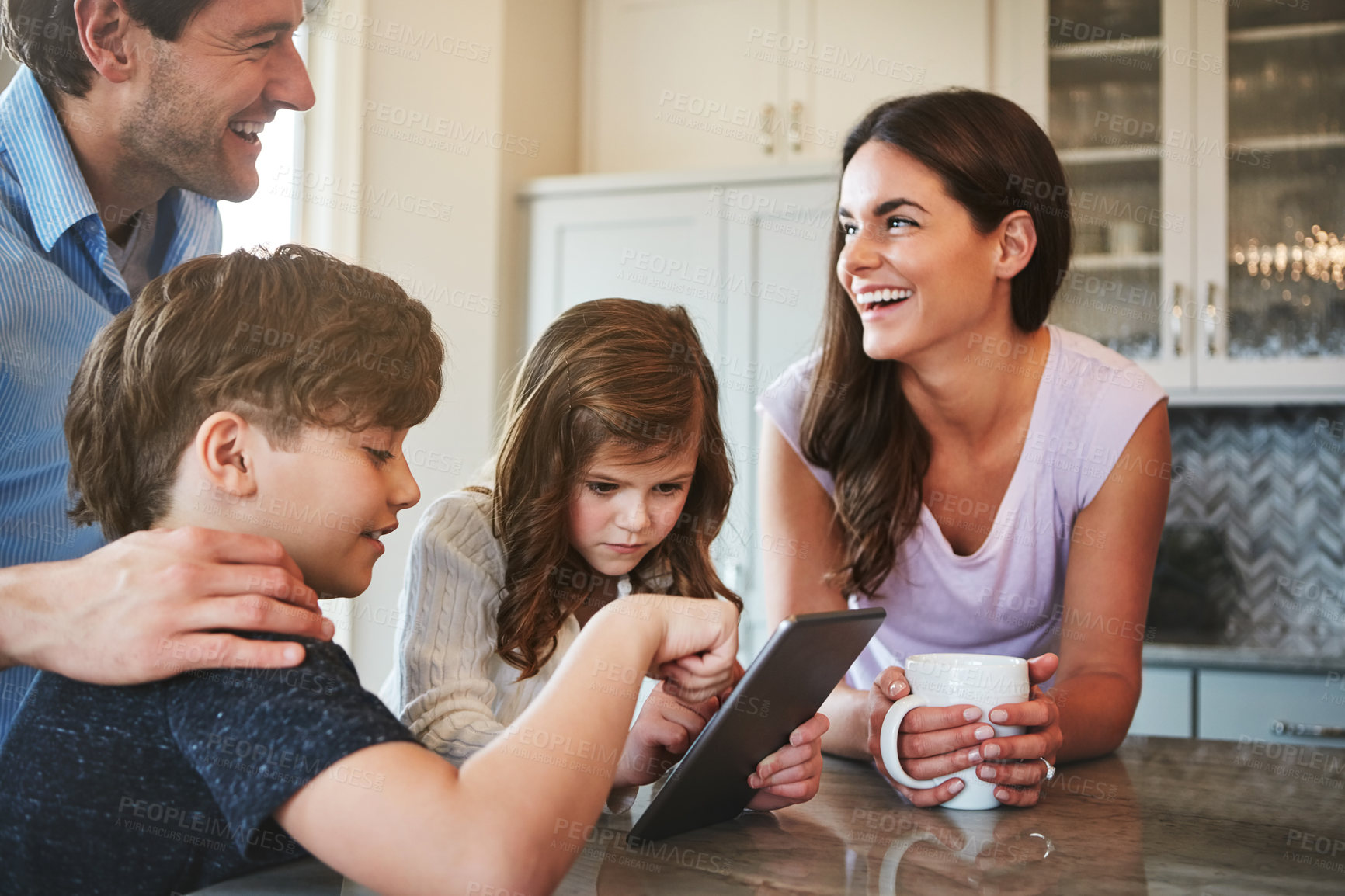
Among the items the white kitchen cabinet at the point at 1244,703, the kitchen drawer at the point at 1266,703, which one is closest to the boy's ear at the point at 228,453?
the white kitchen cabinet at the point at 1244,703

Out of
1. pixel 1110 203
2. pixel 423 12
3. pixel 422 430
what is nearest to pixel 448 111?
pixel 423 12

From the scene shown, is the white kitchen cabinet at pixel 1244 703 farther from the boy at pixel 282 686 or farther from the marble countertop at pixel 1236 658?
the boy at pixel 282 686

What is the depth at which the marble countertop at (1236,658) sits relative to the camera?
8.00ft

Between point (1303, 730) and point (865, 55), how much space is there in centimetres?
215

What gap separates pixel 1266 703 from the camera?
8.11 feet

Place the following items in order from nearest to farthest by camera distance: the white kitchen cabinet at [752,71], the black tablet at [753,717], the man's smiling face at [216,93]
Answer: the black tablet at [753,717]
the man's smiling face at [216,93]
the white kitchen cabinet at [752,71]

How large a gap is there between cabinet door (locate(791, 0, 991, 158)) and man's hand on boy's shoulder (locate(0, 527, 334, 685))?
2685 millimetres

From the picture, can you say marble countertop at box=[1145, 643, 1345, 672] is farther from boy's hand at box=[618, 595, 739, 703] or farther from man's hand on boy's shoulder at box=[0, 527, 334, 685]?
man's hand on boy's shoulder at box=[0, 527, 334, 685]

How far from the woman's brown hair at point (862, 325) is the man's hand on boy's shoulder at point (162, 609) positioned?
86 centimetres

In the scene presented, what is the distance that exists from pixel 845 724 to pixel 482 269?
94.4 inches

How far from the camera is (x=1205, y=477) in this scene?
312 centimetres

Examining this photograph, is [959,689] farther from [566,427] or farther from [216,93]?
[216,93]

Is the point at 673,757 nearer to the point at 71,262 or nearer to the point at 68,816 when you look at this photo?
the point at 68,816

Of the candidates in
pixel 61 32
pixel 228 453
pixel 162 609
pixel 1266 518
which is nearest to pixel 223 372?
pixel 228 453
